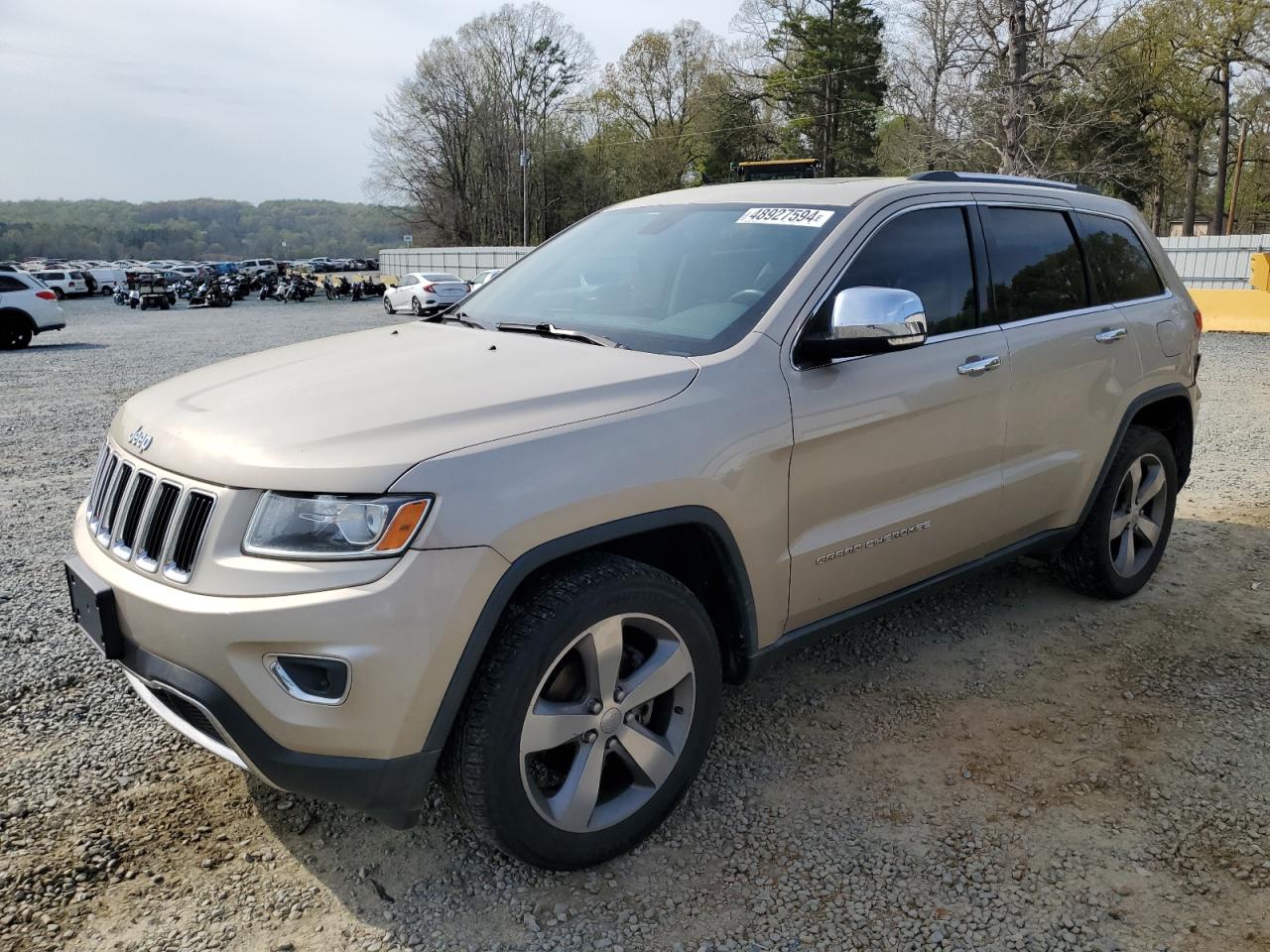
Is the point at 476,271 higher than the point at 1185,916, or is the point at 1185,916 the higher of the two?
the point at 476,271

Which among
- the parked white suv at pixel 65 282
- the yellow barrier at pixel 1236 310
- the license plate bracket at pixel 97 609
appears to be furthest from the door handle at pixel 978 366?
the parked white suv at pixel 65 282

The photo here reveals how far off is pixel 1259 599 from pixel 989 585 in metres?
1.23

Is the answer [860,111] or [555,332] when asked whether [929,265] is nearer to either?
[555,332]

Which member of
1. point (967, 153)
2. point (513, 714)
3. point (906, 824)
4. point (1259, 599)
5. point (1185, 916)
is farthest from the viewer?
point (967, 153)

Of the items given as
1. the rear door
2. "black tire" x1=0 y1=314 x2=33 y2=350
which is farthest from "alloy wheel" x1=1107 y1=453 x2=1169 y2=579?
"black tire" x1=0 y1=314 x2=33 y2=350

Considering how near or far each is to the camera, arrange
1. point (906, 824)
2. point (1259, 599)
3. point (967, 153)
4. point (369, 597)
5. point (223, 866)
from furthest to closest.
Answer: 1. point (967, 153)
2. point (1259, 599)
3. point (906, 824)
4. point (223, 866)
5. point (369, 597)

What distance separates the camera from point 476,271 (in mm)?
41312

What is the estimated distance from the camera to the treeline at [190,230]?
4552 inches

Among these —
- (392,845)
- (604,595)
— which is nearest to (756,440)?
(604,595)

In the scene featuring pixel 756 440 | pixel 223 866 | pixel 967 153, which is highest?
pixel 967 153

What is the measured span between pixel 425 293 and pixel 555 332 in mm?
26396

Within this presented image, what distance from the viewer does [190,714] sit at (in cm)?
236

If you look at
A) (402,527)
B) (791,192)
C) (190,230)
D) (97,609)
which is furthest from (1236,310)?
(190,230)

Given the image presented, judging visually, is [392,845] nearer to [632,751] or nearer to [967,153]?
[632,751]
